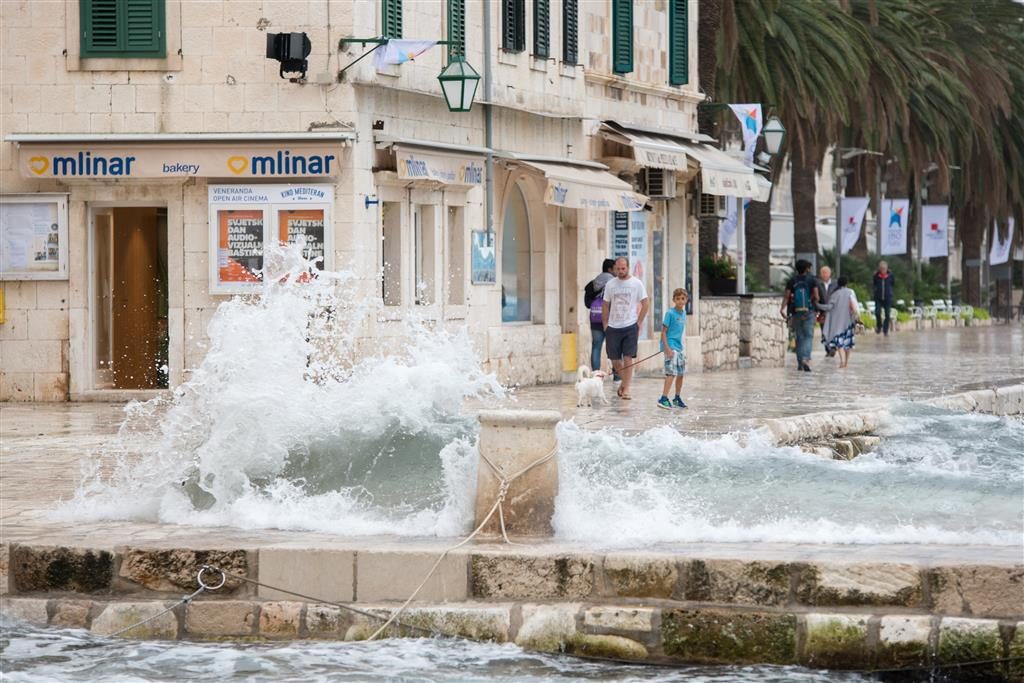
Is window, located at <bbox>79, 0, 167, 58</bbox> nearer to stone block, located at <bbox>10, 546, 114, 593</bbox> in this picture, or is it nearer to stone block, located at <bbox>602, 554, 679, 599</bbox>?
stone block, located at <bbox>10, 546, 114, 593</bbox>

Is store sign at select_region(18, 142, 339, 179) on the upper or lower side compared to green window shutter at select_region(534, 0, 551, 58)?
lower

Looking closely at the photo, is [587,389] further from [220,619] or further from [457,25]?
[220,619]

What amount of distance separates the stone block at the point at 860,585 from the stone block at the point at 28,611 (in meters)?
4.30

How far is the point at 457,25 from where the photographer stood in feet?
82.1

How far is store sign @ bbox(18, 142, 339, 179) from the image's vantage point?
2239cm

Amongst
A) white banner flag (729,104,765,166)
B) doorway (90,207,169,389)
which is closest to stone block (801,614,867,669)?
doorway (90,207,169,389)

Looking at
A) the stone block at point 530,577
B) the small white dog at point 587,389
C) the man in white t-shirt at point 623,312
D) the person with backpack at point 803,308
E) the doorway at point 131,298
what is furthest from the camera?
the person with backpack at point 803,308

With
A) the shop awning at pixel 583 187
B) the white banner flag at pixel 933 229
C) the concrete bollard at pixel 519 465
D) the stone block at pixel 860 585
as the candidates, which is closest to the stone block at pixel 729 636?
the stone block at pixel 860 585

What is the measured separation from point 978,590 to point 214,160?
1375 cm

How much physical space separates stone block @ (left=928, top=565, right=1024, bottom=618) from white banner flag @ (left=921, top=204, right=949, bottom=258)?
45.4 meters

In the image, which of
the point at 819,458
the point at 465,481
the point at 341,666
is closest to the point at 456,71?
the point at 819,458

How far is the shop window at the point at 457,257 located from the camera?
25297mm

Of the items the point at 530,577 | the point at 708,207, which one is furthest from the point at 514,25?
the point at 530,577

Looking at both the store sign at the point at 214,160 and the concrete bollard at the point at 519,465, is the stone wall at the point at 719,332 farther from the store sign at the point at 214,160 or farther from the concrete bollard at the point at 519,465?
the concrete bollard at the point at 519,465
